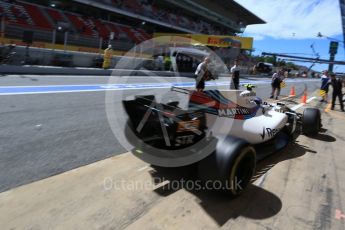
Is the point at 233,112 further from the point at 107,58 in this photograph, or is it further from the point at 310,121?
the point at 107,58

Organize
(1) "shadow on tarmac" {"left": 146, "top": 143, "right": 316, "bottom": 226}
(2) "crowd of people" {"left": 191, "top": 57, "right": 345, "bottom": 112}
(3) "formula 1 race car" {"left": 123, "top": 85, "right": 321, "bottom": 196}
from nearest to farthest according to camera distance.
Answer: (1) "shadow on tarmac" {"left": 146, "top": 143, "right": 316, "bottom": 226}
(3) "formula 1 race car" {"left": 123, "top": 85, "right": 321, "bottom": 196}
(2) "crowd of people" {"left": 191, "top": 57, "right": 345, "bottom": 112}

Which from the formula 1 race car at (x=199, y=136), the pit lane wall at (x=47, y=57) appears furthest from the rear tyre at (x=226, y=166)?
the pit lane wall at (x=47, y=57)

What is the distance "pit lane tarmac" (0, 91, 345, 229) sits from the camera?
301 centimetres

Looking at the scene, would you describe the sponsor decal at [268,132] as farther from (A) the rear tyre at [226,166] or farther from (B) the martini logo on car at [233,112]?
(A) the rear tyre at [226,166]

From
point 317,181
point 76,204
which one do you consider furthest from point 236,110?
point 76,204

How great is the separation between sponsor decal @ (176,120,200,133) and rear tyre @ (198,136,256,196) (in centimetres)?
34

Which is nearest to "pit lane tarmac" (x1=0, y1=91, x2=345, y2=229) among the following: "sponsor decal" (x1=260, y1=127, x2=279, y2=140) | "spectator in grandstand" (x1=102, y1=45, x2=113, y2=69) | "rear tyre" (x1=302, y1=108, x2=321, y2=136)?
"sponsor decal" (x1=260, y1=127, x2=279, y2=140)

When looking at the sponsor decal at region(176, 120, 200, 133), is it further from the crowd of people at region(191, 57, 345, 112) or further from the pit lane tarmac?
the crowd of people at region(191, 57, 345, 112)

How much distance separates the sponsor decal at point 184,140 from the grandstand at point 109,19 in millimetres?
21822

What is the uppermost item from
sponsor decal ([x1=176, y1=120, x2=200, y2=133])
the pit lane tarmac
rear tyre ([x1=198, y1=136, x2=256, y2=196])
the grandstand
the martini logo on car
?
the grandstand

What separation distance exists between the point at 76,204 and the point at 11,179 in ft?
2.91

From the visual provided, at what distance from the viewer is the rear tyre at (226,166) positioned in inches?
134

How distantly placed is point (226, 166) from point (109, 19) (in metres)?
40.1

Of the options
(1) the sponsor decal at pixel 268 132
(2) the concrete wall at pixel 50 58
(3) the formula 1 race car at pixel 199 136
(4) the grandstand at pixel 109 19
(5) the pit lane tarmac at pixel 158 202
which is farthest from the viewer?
(4) the grandstand at pixel 109 19
